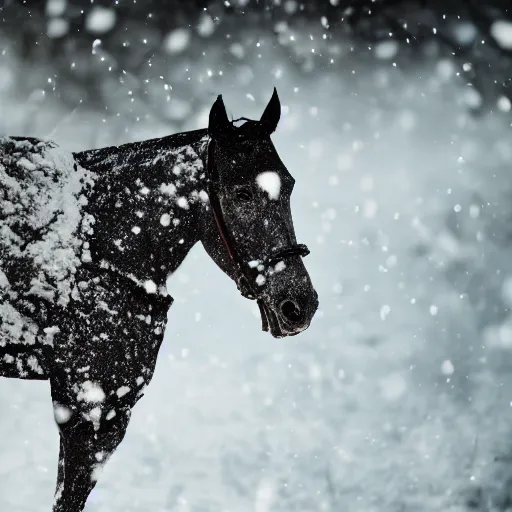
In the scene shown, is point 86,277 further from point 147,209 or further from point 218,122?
point 218,122

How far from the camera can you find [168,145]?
5.49 feet

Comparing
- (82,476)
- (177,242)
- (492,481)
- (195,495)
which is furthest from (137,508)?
(492,481)

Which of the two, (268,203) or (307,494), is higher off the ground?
(268,203)

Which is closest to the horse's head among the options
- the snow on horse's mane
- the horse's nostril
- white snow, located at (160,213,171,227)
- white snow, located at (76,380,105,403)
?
the horse's nostril

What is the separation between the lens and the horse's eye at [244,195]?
1.58 m

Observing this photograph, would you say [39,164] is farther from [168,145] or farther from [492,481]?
[492,481]

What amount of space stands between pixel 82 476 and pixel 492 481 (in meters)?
9.15

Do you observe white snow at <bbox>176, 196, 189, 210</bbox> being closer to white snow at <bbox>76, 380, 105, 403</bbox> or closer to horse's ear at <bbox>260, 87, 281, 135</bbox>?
horse's ear at <bbox>260, 87, 281, 135</bbox>

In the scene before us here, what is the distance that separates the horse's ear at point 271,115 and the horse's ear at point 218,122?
0.51ft

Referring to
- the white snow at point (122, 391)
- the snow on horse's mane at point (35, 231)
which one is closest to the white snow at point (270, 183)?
the snow on horse's mane at point (35, 231)

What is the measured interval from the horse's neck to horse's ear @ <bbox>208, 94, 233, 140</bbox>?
0.07 meters

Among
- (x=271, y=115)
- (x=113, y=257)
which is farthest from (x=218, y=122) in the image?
(x=113, y=257)

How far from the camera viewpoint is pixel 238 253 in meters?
1.56

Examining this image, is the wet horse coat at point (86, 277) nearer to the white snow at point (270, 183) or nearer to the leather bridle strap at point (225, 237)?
the leather bridle strap at point (225, 237)
